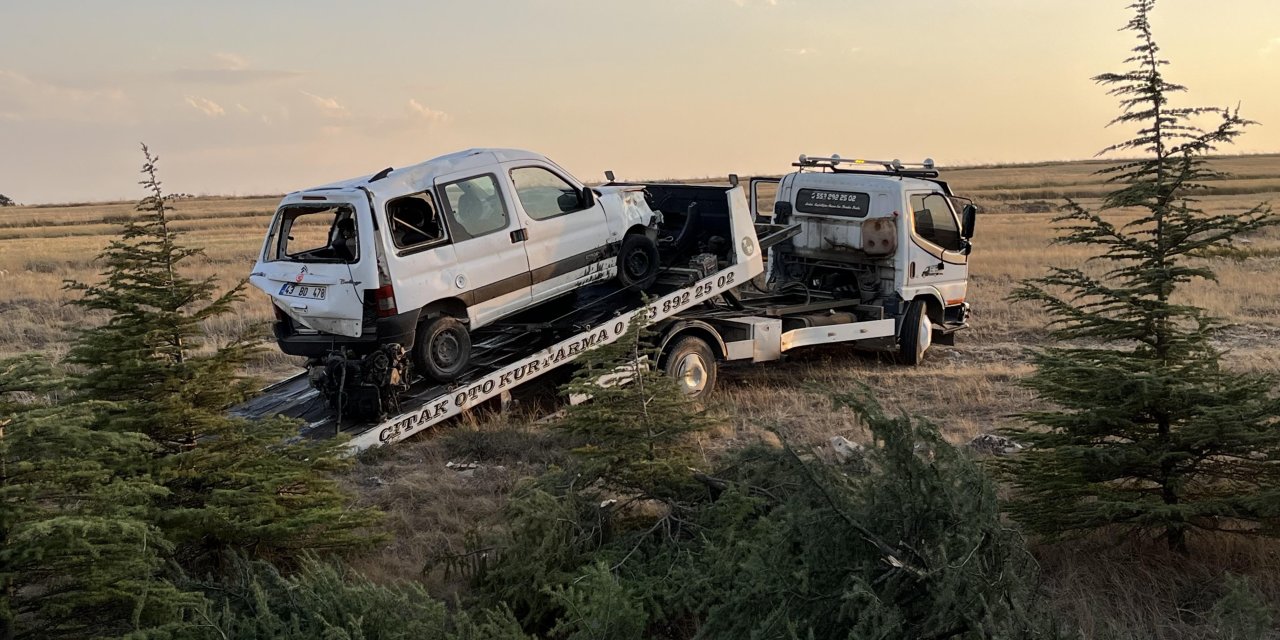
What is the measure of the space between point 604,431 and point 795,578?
8.43 feet

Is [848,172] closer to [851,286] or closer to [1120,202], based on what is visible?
[851,286]

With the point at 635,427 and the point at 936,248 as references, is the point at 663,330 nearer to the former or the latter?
the point at 936,248

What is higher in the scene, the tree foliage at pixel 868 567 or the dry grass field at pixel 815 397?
the tree foliage at pixel 868 567

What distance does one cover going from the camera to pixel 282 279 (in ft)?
32.2

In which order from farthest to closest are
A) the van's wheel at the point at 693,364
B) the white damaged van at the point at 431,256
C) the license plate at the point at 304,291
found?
the van's wheel at the point at 693,364 < the license plate at the point at 304,291 < the white damaged van at the point at 431,256

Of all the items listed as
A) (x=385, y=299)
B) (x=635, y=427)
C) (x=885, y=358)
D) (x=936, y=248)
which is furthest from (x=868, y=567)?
(x=885, y=358)

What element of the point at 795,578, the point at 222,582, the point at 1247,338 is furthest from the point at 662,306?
the point at 1247,338

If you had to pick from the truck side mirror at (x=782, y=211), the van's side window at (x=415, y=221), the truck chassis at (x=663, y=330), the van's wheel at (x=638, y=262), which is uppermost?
the van's side window at (x=415, y=221)

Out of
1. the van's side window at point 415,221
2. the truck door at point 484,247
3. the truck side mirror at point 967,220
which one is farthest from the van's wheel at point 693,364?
the truck side mirror at point 967,220

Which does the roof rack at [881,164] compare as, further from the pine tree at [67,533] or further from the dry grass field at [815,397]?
the pine tree at [67,533]

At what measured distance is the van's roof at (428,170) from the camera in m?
9.55

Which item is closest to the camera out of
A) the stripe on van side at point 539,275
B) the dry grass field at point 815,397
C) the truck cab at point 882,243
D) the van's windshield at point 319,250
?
the dry grass field at point 815,397

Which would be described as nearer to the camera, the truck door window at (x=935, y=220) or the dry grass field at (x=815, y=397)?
the dry grass field at (x=815, y=397)

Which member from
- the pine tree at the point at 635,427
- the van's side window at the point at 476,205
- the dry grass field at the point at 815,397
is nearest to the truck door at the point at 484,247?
the van's side window at the point at 476,205
